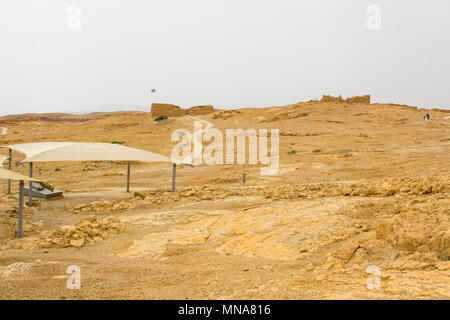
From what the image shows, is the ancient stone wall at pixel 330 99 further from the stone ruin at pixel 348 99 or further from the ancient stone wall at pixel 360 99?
the ancient stone wall at pixel 360 99

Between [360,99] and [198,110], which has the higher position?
[360,99]

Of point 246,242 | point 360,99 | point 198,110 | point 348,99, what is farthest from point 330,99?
point 246,242

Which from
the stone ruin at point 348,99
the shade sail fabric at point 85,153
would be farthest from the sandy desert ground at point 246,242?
the stone ruin at point 348,99

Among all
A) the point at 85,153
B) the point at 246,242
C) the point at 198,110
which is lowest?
the point at 246,242

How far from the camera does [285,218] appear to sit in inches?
267

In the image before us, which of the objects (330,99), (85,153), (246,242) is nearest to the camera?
(246,242)

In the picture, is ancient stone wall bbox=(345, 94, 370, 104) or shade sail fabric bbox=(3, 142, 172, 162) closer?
shade sail fabric bbox=(3, 142, 172, 162)

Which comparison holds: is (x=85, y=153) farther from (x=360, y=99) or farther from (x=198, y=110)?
(x=360, y=99)

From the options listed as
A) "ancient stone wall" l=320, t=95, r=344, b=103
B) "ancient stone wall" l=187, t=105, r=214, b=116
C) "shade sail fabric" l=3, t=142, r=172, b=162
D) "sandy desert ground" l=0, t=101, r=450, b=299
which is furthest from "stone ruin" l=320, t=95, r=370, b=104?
"shade sail fabric" l=3, t=142, r=172, b=162

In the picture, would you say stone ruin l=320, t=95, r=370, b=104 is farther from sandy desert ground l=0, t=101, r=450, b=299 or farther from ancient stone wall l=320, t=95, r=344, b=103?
sandy desert ground l=0, t=101, r=450, b=299

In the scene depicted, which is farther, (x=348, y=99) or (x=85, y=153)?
(x=348, y=99)

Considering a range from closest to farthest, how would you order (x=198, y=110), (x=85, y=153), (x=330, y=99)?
(x=85, y=153) → (x=330, y=99) → (x=198, y=110)
